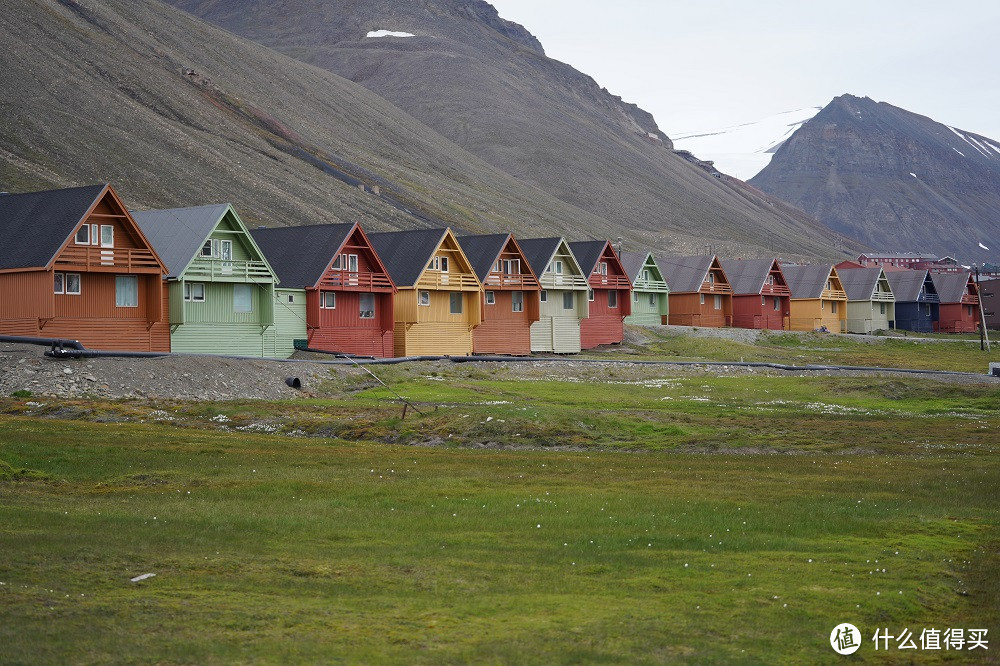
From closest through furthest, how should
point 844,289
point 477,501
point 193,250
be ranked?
point 477,501 < point 193,250 < point 844,289

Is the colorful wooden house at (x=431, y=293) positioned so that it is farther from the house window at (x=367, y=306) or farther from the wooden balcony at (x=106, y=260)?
the wooden balcony at (x=106, y=260)

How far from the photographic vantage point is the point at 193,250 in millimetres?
67000

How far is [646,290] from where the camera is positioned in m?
112

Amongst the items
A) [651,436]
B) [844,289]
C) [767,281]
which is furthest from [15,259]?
[844,289]

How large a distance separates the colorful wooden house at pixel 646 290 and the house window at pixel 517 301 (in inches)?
867

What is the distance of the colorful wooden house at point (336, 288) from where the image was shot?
74188 millimetres

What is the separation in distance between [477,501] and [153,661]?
13240 millimetres

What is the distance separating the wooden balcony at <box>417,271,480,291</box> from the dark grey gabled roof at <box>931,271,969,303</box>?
8900 centimetres

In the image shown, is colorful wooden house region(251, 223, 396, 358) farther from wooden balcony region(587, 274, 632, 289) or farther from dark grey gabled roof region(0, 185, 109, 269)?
wooden balcony region(587, 274, 632, 289)

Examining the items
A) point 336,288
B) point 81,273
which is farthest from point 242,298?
point 81,273

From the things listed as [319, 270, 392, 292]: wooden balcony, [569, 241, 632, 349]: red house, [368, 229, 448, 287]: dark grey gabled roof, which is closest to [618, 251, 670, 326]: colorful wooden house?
[569, 241, 632, 349]: red house

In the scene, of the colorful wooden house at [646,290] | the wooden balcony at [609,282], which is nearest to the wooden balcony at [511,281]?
the wooden balcony at [609,282]

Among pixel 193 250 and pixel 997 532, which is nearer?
pixel 997 532

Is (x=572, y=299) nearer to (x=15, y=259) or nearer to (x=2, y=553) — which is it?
(x=15, y=259)
